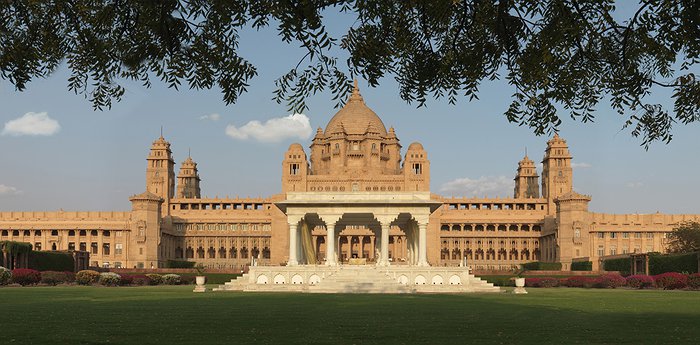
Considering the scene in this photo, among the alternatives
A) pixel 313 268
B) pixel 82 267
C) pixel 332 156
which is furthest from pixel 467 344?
pixel 332 156

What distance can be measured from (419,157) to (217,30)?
119 meters

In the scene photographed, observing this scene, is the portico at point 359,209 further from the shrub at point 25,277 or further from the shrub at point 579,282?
the shrub at point 25,277

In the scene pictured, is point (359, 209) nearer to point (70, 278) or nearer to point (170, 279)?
point (170, 279)

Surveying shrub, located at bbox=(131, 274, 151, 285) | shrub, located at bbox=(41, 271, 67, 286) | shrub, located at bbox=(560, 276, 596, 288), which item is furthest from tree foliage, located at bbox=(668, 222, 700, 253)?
shrub, located at bbox=(41, 271, 67, 286)

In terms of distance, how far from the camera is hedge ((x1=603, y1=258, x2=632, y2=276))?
259ft

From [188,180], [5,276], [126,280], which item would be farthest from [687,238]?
[188,180]

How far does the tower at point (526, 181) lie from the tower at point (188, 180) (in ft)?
202

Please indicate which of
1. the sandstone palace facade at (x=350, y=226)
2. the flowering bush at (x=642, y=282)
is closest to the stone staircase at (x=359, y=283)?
the flowering bush at (x=642, y=282)

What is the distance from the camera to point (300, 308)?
90.4 feet

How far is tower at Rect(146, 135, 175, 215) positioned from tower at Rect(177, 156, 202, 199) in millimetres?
19818

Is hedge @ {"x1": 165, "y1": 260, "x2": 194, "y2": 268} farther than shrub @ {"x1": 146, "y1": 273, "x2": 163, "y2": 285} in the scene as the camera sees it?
Yes

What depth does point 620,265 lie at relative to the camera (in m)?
81.6

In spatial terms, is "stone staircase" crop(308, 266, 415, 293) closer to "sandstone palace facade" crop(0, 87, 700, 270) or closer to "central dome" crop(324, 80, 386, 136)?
"sandstone palace facade" crop(0, 87, 700, 270)

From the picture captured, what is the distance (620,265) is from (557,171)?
50916 mm
